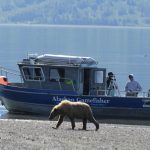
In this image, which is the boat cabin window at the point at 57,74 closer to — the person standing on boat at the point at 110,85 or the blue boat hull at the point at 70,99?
the blue boat hull at the point at 70,99

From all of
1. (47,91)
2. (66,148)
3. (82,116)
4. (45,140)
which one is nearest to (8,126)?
(82,116)

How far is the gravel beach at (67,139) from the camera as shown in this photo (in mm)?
17062

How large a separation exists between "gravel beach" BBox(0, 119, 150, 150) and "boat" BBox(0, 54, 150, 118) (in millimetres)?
8460

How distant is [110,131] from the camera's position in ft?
74.5

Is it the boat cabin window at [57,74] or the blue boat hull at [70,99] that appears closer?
the blue boat hull at [70,99]

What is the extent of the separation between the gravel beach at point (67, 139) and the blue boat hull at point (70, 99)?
8.37 meters

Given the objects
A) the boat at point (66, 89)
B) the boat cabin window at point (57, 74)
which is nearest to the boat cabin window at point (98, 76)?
the boat at point (66, 89)

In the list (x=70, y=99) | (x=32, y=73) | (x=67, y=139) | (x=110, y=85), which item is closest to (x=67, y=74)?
(x=70, y=99)

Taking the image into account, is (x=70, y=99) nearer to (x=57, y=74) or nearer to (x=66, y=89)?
(x=66, y=89)

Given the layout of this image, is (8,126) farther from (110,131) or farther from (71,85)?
(71,85)

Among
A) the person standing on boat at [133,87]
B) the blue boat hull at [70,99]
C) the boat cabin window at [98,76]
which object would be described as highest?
the boat cabin window at [98,76]

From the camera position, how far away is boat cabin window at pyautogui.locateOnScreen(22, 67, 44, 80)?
32.0 meters

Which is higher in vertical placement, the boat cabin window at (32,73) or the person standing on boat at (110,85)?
the boat cabin window at (32,73)

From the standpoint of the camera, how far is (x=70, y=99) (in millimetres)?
31266
